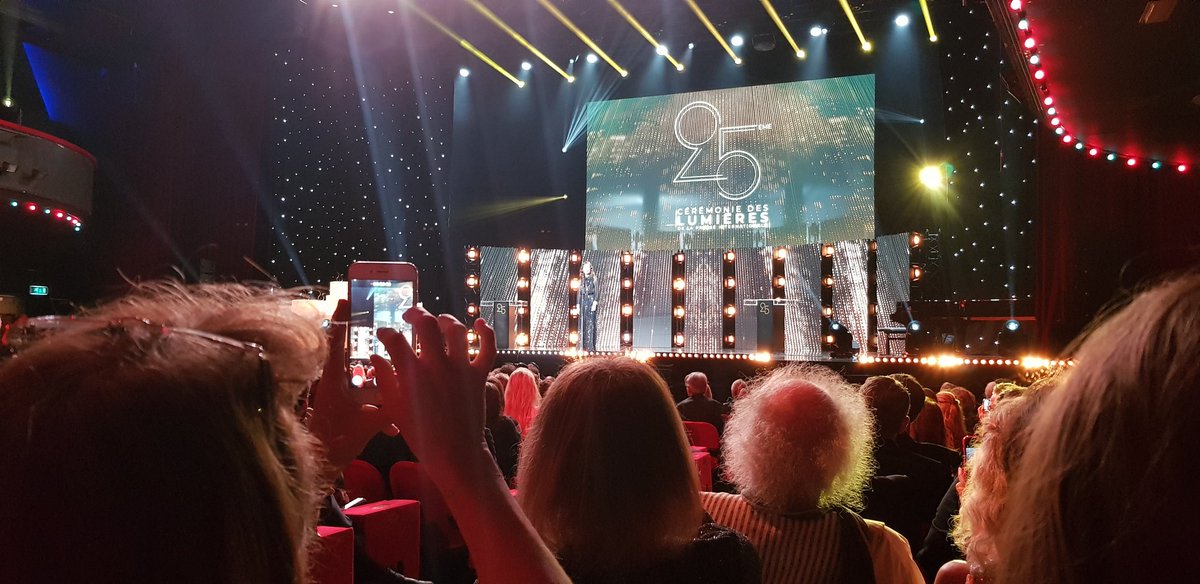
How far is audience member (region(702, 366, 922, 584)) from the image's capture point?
1.83m

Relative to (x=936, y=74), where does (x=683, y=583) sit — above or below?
below

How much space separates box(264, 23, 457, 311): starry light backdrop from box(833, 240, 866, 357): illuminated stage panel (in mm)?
8067

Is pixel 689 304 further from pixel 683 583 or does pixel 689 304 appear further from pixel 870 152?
pixel 683 583

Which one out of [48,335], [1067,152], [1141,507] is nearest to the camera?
[1141,507]

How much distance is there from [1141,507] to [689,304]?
1426 centimetres

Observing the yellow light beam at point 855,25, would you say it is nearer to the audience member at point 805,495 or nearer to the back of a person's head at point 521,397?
the back of a person's head at point 521,397

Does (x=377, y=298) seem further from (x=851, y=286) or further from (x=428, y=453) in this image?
(x=851, y=286)

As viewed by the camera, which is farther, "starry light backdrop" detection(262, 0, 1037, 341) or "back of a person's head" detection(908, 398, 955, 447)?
"starry light backdrop" detection(262, 0, 1037, 341)

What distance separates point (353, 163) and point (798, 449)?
36.2 ft

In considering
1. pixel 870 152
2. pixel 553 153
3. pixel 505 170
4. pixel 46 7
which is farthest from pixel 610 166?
pixel 46 7

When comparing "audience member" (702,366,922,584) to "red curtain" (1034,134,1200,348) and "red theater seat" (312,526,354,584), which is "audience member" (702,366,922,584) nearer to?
"red theater seat" (312,526,354,584)

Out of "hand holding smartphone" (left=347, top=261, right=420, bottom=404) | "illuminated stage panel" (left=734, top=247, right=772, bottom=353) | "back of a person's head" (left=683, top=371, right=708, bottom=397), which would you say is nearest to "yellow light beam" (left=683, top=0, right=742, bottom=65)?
"illuminated stage panel" (left=734, top=247, right=772, bottom=353)

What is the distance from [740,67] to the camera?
1409cm

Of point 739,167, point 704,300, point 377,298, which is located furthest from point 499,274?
point 377,298
